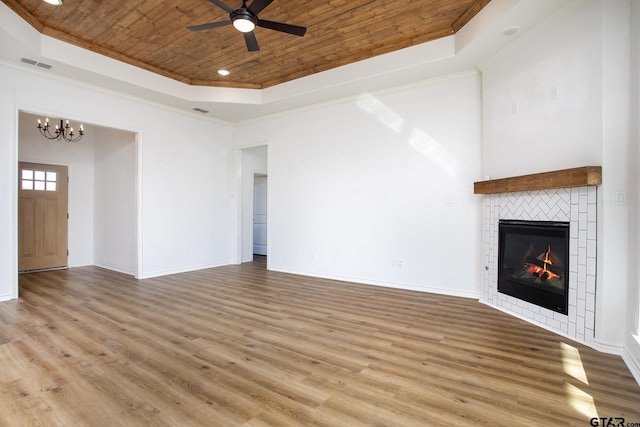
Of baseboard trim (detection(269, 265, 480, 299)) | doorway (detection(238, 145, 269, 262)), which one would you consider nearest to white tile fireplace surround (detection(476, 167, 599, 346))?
baseboard trim (detection(269, 265, 480, 299))

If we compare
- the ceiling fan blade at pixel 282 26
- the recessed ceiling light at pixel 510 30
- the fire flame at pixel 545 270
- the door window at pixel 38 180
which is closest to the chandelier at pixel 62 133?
the door window at pixel 38 180

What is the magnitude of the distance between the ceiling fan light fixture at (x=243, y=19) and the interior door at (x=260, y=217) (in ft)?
18.7

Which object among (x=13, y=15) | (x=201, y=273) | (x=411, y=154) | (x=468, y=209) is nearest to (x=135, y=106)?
(x=13, y=15)

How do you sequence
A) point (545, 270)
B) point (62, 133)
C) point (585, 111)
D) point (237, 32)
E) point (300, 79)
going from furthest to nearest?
point (62, 133)
point (300, 79)
point (237, 32)
point (545, 270)
point (585, 111)

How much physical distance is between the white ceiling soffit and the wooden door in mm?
2781

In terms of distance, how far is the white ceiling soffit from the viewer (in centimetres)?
331

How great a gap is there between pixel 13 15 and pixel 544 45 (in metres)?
5.66

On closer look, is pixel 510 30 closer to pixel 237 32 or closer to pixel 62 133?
pixel 237 32

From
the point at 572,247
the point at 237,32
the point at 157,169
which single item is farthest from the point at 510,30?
the point at 157,169

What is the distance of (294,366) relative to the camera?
7.88ft

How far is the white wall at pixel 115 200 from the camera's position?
582 centimetres

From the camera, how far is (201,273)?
234 inches

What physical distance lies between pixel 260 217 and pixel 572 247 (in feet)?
23.1

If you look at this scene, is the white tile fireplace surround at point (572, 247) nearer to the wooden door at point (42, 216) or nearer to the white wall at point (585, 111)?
the white wall at point (585, 111)
